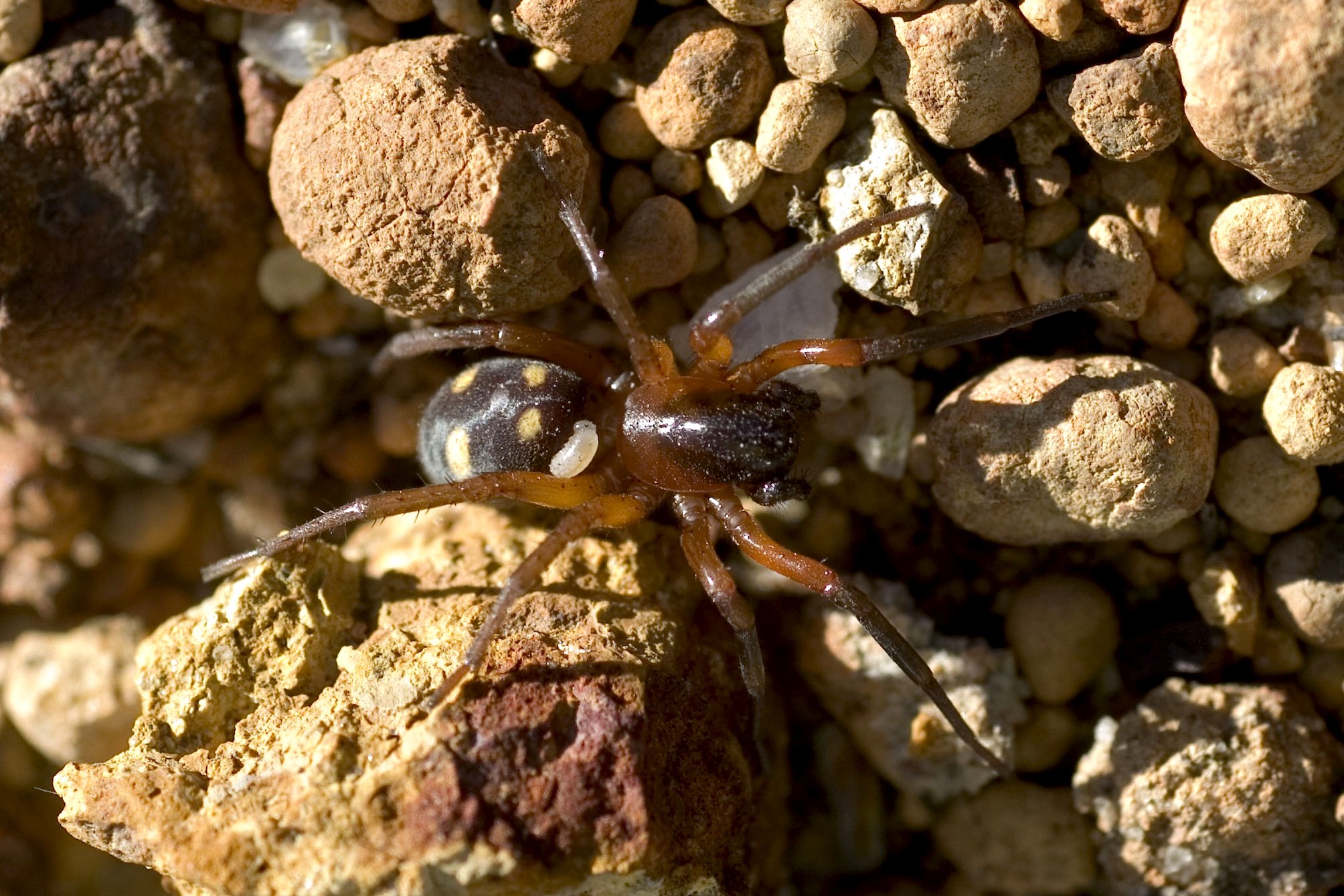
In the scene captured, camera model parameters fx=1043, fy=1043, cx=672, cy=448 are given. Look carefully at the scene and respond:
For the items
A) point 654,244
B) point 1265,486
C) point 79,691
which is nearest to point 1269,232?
point 1265,486

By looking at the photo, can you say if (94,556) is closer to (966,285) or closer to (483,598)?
(483,598)

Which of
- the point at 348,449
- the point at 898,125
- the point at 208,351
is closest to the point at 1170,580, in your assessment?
the point at 898,125

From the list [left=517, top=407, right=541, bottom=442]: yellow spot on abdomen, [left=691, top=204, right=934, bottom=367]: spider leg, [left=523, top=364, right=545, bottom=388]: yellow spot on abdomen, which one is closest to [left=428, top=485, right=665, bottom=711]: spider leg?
[left=517, top=407, right=541, bottom=442]: yellow spot on abdomen

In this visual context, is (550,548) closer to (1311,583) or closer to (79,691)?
(79,691)

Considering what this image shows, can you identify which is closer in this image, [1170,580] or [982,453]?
[982,453]

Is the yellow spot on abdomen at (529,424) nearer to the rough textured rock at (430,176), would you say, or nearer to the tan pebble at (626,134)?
the rough textured rock at (430,176)

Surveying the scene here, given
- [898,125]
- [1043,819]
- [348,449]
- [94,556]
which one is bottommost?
[94,556]

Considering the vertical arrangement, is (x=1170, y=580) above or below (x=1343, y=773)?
above
